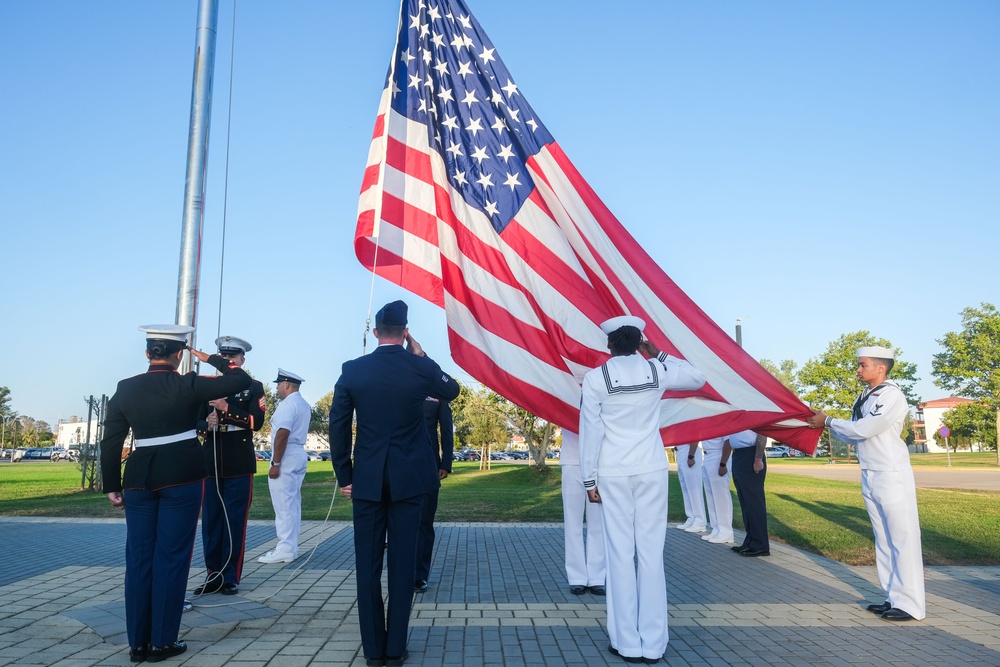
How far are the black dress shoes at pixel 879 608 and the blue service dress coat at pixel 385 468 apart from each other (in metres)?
3.87

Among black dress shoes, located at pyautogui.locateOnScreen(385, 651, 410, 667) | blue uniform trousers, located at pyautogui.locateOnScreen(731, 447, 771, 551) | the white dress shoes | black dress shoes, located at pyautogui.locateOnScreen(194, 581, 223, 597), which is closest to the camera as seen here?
black dress shoes, located at pyautogui.locateOnScreen(385, 651, 410, 667)

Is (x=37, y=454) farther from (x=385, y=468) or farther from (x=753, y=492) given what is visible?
(x=385, y=468)

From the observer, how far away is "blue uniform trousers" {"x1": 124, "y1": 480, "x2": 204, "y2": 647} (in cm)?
447

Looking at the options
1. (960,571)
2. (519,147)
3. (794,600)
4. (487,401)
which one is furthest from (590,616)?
(487,401)

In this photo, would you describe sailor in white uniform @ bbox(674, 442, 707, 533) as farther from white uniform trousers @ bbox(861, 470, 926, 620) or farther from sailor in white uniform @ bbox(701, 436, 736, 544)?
white uniform trousers @ bbox(861, 470, 926, 620)

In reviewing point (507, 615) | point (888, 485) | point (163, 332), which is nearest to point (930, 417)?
point (888, 485)

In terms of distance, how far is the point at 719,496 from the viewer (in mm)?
9789

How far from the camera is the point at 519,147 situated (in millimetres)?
6586

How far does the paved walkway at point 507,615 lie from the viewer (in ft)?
15.0

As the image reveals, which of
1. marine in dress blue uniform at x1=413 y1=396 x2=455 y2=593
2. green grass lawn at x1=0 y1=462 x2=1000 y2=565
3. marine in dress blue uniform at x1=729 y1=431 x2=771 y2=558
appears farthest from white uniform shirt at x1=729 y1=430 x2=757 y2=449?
marine in dress blue uniform at x1=413 y1=396 x2=455 y2=593

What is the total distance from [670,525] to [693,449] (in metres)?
2.30

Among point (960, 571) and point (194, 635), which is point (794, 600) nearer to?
point (960, 571)

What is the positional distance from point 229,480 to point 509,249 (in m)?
3.40

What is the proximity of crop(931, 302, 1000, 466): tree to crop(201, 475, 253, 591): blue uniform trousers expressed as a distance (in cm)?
5465
